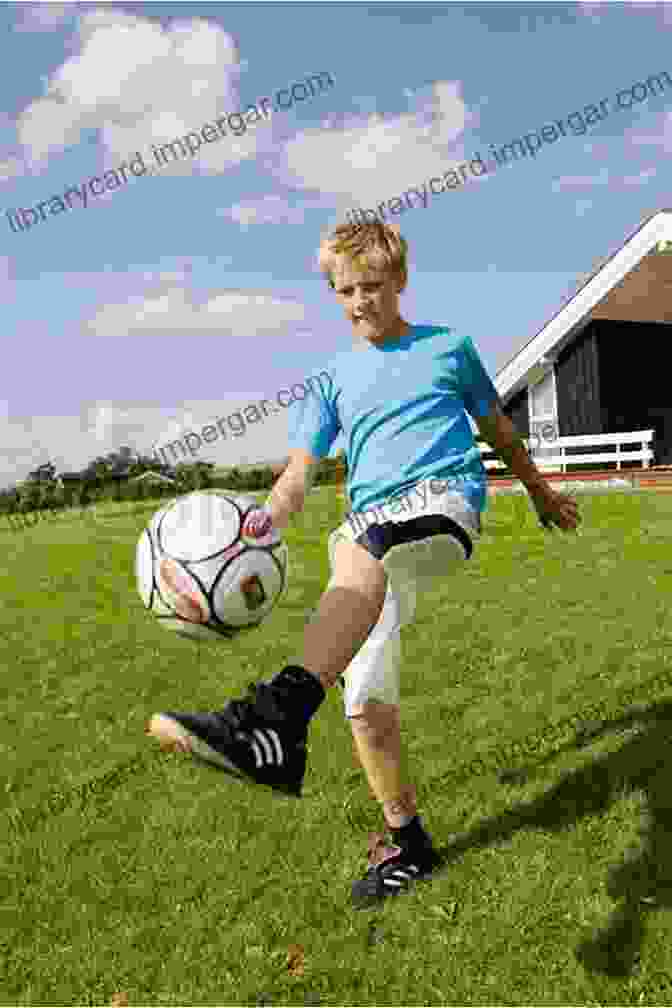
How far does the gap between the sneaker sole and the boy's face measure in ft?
5.85

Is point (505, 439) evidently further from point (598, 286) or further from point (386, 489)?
point (598, 286)

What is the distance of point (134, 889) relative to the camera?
14.7 feet

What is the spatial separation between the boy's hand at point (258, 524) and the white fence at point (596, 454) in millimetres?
19146

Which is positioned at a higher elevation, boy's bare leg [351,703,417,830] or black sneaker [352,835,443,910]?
boy's bare leg [351,703,417,830]

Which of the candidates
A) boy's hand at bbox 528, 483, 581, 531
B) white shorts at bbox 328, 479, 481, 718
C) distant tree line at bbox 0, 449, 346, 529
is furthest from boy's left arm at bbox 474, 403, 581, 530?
distant tree line at bbox 0, 449, 346, 529

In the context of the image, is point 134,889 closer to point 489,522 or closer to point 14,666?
point 14,666

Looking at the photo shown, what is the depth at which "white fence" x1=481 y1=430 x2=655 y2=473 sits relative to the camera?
23375 millimetres

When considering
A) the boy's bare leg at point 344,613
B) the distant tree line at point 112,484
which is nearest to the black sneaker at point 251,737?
the boy's bare leg at point 344,613

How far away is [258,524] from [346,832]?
1.86 metres

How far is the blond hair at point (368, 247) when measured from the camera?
12.9 ft

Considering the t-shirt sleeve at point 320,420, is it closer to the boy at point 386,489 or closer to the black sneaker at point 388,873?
the boy at point 386,489

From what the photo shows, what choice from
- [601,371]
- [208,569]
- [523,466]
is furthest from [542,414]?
[208,569]

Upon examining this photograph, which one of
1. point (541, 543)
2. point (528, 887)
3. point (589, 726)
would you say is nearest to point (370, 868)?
point (528, 887)

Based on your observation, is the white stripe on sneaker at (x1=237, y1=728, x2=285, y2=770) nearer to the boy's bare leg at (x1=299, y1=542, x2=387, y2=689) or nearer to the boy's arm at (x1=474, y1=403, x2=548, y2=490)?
the boy's bare leg at (x1=299, y1=542, x2=387, y2=689)
